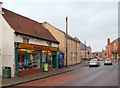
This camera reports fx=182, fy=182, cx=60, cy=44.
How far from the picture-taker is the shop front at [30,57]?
18.5m

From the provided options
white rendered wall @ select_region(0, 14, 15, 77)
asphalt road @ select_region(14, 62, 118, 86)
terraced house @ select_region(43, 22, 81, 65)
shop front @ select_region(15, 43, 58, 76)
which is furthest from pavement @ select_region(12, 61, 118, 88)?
terraced house @ select_region(43, 22, 81, 65)

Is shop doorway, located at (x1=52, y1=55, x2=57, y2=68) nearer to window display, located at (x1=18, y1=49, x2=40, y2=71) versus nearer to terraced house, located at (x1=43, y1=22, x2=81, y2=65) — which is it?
window display, located at (x1=18, y1=49, x2=40, y2=71)

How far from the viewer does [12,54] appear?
17.9 metres

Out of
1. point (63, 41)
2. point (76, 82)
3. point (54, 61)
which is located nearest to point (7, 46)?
point (76, 82)

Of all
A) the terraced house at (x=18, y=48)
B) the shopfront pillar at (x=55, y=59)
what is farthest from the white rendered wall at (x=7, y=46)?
the shopfront pillar at (x=55, y=59)

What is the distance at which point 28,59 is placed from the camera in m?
20.4

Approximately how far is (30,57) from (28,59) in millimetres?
540

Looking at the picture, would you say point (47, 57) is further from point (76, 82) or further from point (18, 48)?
point (76, 82)

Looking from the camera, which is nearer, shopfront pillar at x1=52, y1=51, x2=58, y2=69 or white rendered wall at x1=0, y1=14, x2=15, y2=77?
white rendered wall at x1=0, y1=14, x2=15, y2=77

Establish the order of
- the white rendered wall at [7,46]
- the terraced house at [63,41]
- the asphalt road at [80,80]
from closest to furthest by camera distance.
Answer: the asphalt road at [80,80] < the white rendered wall at [7,46] < the terraced house at [63,41]

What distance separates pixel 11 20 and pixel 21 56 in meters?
4.28

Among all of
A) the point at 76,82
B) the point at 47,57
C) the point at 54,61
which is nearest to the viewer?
the point at 76,82

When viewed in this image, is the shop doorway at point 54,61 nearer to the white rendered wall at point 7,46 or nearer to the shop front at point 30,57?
the shop front at point 30,57

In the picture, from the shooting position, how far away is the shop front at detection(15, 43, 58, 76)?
1846 centimetres
